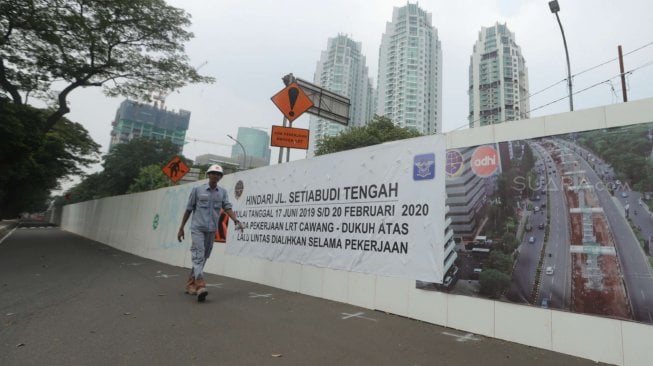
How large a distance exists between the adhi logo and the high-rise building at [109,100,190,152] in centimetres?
9717

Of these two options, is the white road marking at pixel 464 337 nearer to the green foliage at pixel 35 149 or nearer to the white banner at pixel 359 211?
the white banner at pixel 359 211

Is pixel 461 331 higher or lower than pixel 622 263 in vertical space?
lower

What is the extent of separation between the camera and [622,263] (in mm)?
2609

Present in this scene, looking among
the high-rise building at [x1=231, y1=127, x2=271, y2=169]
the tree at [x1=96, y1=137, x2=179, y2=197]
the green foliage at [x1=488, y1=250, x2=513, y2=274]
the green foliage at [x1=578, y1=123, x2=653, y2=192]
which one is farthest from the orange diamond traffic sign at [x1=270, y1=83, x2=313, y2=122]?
the high-rise building at [x1=231, y1=127, x2=271, y2=169]

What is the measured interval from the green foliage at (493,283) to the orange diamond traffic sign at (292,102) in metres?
5.11

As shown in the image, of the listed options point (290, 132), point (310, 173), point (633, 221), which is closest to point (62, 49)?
point (290, 132)

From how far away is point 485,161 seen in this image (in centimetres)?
347

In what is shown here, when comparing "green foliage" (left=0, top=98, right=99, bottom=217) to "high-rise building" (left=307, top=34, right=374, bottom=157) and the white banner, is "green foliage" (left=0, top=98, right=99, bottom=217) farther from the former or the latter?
"high-rise building" (left=307, top=34, right=374, bottom=157)

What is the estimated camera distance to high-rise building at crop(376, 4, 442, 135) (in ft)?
138

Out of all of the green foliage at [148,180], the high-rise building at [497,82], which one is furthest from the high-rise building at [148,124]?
the high-rise building at [497,82]

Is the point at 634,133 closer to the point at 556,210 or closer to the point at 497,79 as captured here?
the point at 556,210

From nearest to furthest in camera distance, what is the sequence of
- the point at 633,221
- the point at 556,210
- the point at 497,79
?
the point at 633,221 < the point at 556,210 < the point at 497,79

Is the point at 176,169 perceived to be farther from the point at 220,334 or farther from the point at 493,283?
the point at 493,283

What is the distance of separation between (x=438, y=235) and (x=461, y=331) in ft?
3.12
